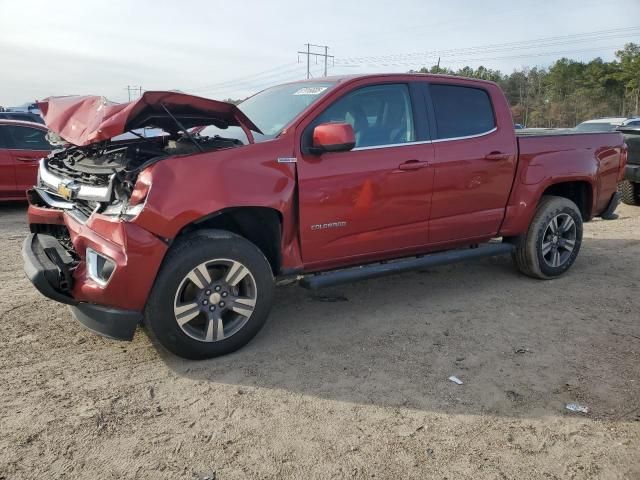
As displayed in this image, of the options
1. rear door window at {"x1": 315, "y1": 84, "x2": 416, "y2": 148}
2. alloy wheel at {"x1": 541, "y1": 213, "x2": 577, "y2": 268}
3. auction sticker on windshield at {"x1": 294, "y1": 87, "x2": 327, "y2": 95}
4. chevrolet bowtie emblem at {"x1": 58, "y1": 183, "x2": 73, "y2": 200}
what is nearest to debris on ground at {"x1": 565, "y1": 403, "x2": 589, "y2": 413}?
rear door window at {"x1": 315, "y1": 84, "x2": 416, "y2": 148}

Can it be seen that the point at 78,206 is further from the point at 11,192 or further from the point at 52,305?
the point at 11,192

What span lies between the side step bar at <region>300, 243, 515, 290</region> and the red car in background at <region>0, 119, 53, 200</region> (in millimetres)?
6503

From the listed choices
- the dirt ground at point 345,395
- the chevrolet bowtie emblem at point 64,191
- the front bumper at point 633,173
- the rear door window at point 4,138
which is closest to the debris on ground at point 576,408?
the dirt ground at point 345,395

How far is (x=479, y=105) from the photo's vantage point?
4758 millimetres

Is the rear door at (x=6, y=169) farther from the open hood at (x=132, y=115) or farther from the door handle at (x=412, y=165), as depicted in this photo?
the door handle at (x=412, y=165)

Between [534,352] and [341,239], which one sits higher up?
[341,239]

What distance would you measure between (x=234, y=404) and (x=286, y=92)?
2620 millimetres

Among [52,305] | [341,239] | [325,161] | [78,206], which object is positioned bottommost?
[52,305]

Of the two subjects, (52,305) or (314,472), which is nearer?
(314,472)

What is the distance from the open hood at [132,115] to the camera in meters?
3.22

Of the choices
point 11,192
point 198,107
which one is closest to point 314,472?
point 198,107

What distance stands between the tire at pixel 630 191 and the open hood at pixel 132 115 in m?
8.75

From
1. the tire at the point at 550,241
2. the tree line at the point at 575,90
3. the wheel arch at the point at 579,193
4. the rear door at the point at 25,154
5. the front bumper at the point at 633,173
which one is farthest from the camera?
the tree line at the point at 575,90

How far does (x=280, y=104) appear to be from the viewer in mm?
4223
